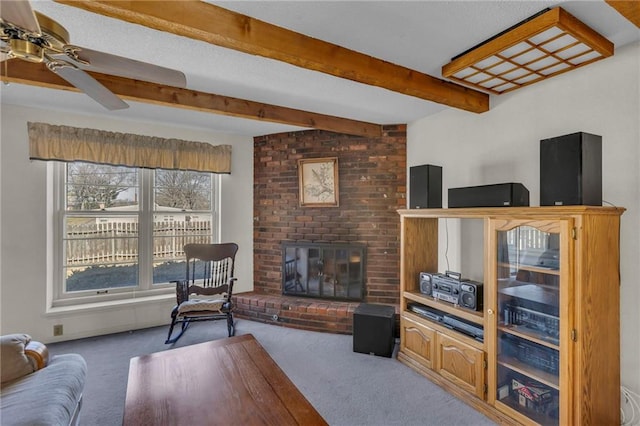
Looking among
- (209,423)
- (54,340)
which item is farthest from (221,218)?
(209,423)

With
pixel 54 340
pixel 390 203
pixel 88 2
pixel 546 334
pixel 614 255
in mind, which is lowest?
pixel 54 340

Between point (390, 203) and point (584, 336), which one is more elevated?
point (390, 203)

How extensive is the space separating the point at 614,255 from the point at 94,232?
4.59 meters

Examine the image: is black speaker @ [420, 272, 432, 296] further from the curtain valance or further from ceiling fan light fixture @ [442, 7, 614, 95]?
the curtain valance

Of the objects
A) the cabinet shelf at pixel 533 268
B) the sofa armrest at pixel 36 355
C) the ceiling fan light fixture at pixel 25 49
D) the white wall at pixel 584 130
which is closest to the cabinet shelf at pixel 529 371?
the white wall at pixel 584 130

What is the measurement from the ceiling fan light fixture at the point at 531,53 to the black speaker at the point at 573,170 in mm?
541

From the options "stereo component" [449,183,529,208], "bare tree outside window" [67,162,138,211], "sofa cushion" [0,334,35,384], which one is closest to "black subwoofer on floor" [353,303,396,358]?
"stereo component" [449,183,529,208]

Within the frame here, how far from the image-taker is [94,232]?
11.2ft

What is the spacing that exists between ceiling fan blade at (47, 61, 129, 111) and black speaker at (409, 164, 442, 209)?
2.33 m

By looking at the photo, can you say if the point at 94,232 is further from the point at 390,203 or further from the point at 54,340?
the point at 390,203

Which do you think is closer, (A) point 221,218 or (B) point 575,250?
(B) point 575,250

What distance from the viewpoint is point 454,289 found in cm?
243

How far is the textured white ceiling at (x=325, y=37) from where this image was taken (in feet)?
4.96

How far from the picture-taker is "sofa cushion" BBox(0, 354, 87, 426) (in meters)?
1.38
